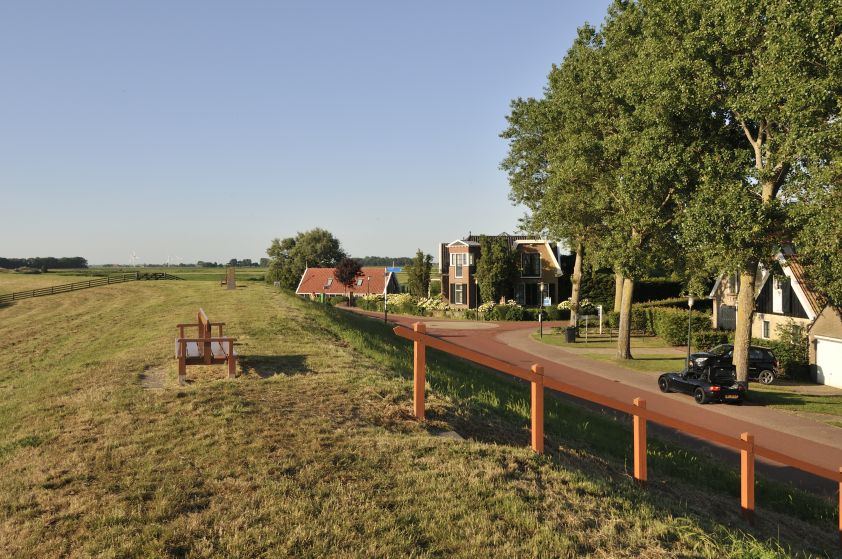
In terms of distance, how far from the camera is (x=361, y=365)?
43.1 feet

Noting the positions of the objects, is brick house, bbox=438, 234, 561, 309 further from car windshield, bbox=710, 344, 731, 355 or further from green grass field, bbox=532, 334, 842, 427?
car windshield, bbox=710, 344, 731, 355

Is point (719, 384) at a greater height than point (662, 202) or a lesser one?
lesser

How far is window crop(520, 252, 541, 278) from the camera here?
5994cm

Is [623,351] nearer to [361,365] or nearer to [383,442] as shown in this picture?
[361,365]

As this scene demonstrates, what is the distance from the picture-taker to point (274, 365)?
1285cm

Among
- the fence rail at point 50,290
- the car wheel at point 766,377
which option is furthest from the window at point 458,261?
the car wheel at point 766,377

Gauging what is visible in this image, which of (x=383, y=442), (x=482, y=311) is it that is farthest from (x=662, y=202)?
(x=482, y=311)

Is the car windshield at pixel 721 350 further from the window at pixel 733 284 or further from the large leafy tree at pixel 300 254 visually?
the large leafy tree at pixel 300 254

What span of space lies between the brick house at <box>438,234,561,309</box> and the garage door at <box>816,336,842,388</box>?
34.0 metres

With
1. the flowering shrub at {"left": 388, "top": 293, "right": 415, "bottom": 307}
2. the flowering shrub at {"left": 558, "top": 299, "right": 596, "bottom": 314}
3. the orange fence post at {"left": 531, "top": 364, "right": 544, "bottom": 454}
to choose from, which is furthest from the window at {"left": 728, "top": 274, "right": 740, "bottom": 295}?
the orange fence post at {"left": 531, "top": 364, "right": 544, "bottom": 454}

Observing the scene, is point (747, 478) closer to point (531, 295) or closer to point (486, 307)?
point (486, 307)

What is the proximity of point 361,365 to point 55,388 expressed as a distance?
6.44m

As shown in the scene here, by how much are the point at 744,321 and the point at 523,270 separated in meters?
37.6

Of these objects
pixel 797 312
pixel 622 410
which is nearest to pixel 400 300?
pixel 797 312
